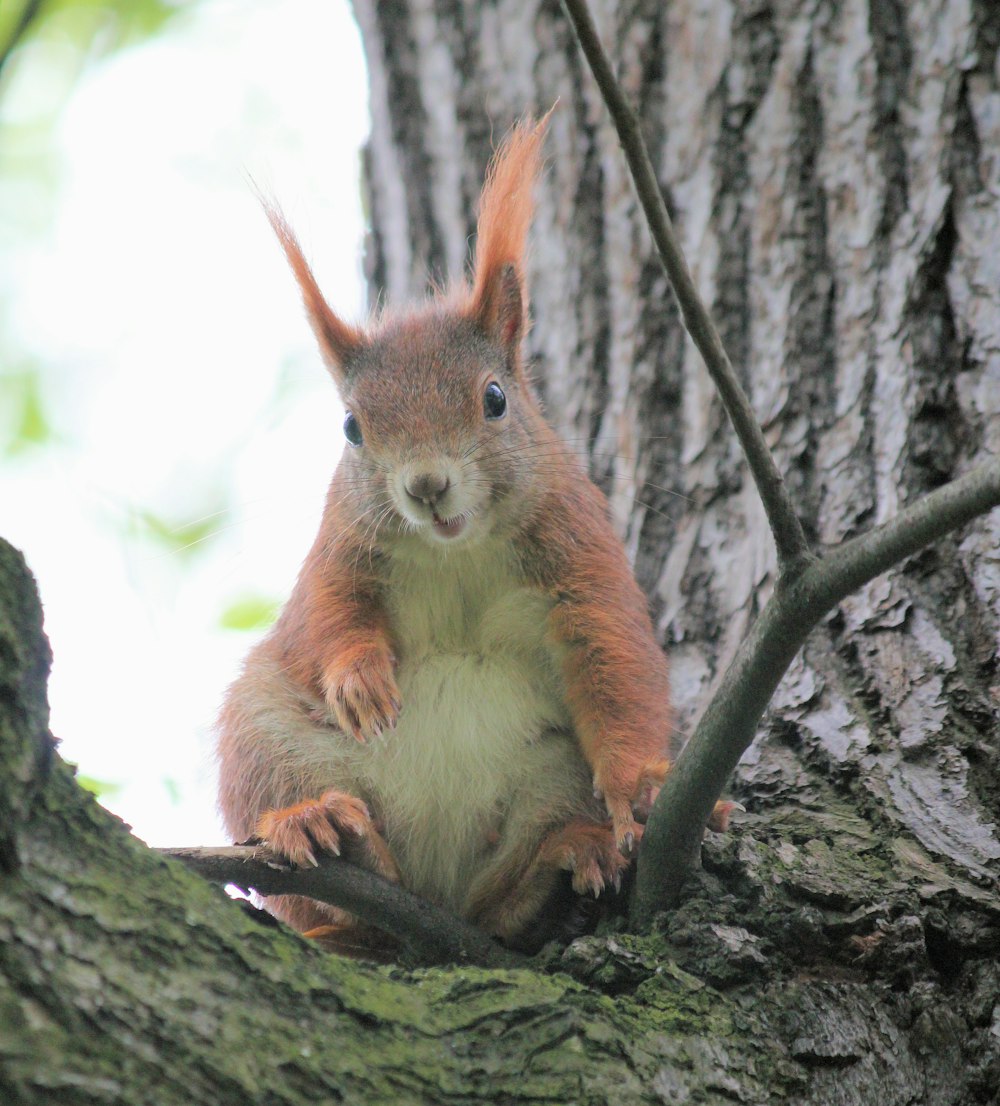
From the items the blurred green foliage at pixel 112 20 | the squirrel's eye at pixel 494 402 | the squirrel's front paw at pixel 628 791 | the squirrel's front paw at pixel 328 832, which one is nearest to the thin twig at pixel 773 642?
the squirrel's front paw at pixel 628 791

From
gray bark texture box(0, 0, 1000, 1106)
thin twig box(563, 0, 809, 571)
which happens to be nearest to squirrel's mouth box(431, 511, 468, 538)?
gray bark texture box(0, 0, 1000, 1106)

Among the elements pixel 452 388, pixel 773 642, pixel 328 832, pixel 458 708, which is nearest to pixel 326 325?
pixel 452 388

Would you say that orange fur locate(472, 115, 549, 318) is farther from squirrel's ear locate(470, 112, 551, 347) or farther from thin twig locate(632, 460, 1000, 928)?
thin twig locate(632, 460, 1000, 928)

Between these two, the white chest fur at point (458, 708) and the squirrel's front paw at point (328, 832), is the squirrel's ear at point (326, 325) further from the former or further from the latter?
the squirrel's front paw at point (328, 832)

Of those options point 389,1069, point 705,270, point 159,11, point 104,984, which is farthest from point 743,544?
point 159,11

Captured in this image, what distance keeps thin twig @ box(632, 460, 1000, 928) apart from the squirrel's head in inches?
40.0

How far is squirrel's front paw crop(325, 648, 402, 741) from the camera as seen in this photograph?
2.57 meters

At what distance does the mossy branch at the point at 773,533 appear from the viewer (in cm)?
161

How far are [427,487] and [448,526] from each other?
0.37 feet

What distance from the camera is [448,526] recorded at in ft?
9.09

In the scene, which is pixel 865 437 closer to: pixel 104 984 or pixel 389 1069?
pixel 389 1069

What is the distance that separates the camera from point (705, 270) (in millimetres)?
3352

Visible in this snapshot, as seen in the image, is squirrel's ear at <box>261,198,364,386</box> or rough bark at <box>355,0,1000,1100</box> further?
squirrel's ear at <box>261,198,364,386</box>

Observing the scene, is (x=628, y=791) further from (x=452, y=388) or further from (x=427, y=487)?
(x=452, y=388)
